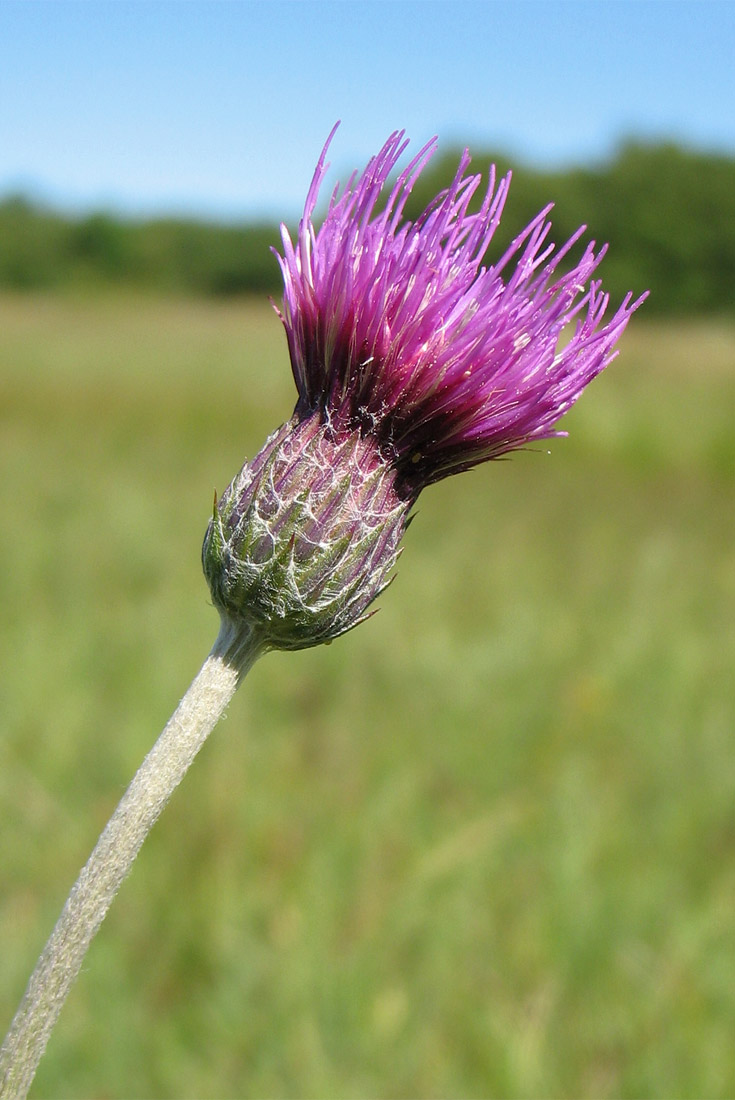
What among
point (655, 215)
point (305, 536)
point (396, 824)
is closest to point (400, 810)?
point (396, 824)

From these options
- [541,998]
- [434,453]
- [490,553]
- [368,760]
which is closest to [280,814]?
[368,760]

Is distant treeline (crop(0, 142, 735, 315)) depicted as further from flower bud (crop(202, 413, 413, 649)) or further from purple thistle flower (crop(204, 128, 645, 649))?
flower bud (crop(202, 413, 413, 649))

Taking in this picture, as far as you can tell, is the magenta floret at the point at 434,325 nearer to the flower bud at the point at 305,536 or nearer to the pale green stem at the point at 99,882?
the flower bud at the point at 305,536

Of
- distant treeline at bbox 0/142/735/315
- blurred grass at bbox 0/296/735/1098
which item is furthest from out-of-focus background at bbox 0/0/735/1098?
distant treeline at bbox 0/142/735/315

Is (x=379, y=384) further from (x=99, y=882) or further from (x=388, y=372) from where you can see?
(x=99, y=882)

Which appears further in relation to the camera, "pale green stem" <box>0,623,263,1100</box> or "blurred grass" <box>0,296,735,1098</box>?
"blurred grass" <box>0,296,735,1098</box>
